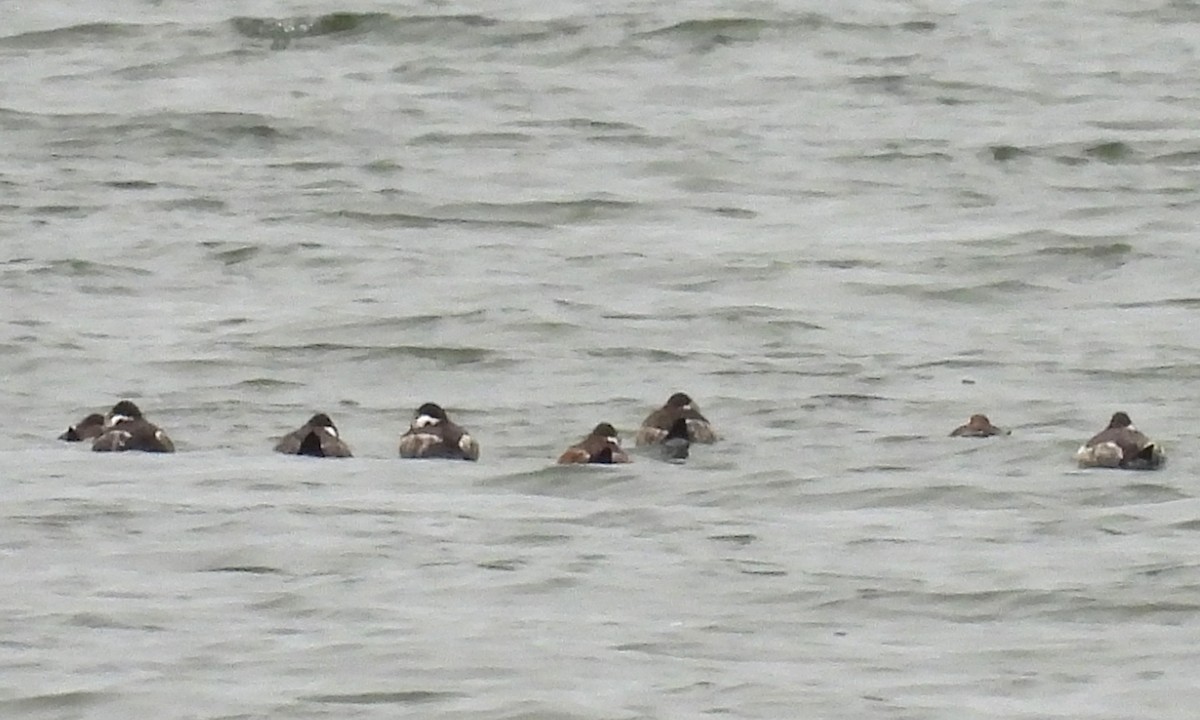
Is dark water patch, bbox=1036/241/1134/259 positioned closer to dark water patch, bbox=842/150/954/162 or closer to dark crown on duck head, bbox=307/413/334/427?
dark water patch, bbox=842/150/954/162

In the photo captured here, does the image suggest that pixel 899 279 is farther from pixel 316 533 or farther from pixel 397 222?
pixel 316 533

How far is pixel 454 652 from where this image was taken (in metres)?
11.5

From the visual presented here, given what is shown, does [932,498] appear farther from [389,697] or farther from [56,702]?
[56,702]

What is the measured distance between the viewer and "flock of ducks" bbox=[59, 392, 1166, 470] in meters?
15.0

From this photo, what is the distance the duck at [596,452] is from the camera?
1505cm

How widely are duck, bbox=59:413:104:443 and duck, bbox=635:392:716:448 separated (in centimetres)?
249

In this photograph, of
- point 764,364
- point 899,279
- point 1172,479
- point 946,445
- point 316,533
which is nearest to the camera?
point 316,533

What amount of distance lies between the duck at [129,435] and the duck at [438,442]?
1.10 meters

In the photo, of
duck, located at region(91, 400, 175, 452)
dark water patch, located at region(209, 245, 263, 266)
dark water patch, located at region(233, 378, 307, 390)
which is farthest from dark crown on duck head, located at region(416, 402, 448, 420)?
dark water patch, located at region(209, 245, 263, 266)

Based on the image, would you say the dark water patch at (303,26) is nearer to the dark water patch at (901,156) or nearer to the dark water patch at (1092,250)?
the dark water patch at (901,156)

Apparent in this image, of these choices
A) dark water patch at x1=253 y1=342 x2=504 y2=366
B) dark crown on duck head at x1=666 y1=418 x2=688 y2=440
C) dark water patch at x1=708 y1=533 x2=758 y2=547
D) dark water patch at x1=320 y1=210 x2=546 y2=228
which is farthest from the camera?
dark water patch at x1=320 y1=210 x2=546 y2=228

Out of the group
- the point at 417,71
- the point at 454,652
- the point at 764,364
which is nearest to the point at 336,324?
the point at 764,364

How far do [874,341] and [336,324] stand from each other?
10.0ft

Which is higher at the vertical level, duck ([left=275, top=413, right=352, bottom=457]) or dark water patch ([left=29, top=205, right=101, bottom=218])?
dark water patch ([left=29, top=205, right=101, bottom=218])
